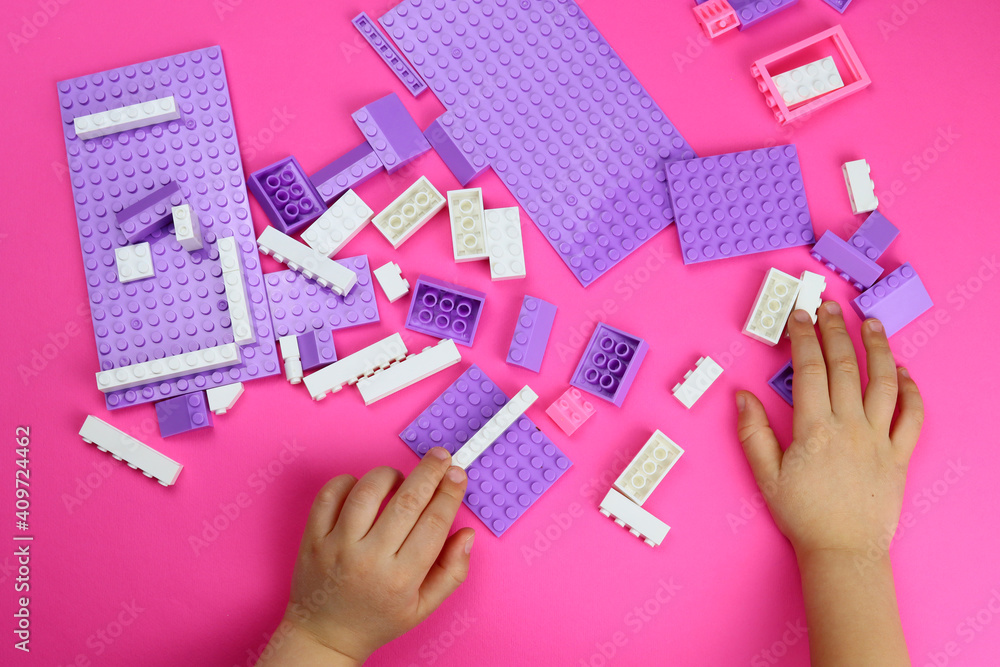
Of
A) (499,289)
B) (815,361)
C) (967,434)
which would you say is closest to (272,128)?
(499,289)

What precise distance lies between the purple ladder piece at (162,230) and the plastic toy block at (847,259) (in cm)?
154

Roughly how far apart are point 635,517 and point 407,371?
72cm

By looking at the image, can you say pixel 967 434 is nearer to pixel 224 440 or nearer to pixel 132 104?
pixel 224 440

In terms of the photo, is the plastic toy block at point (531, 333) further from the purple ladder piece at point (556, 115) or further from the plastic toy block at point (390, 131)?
the plastic toy block at point (390, 131)

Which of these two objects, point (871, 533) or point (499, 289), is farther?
point (499, 289)

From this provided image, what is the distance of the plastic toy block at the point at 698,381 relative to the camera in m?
1.90

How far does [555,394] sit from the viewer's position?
1963mm

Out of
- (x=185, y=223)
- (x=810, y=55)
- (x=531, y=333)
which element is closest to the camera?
(x=185, y=223)

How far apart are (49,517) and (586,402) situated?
1487 mm

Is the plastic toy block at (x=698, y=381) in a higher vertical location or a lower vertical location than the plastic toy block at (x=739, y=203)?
lower

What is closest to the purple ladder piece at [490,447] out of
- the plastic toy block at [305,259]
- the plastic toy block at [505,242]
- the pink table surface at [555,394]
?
the pink table surface at [555,394]

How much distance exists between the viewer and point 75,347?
76.2 inches

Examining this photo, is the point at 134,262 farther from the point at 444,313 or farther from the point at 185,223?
the point at 444,313

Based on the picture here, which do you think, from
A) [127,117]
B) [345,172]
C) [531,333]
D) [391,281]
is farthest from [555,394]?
[127,117]
